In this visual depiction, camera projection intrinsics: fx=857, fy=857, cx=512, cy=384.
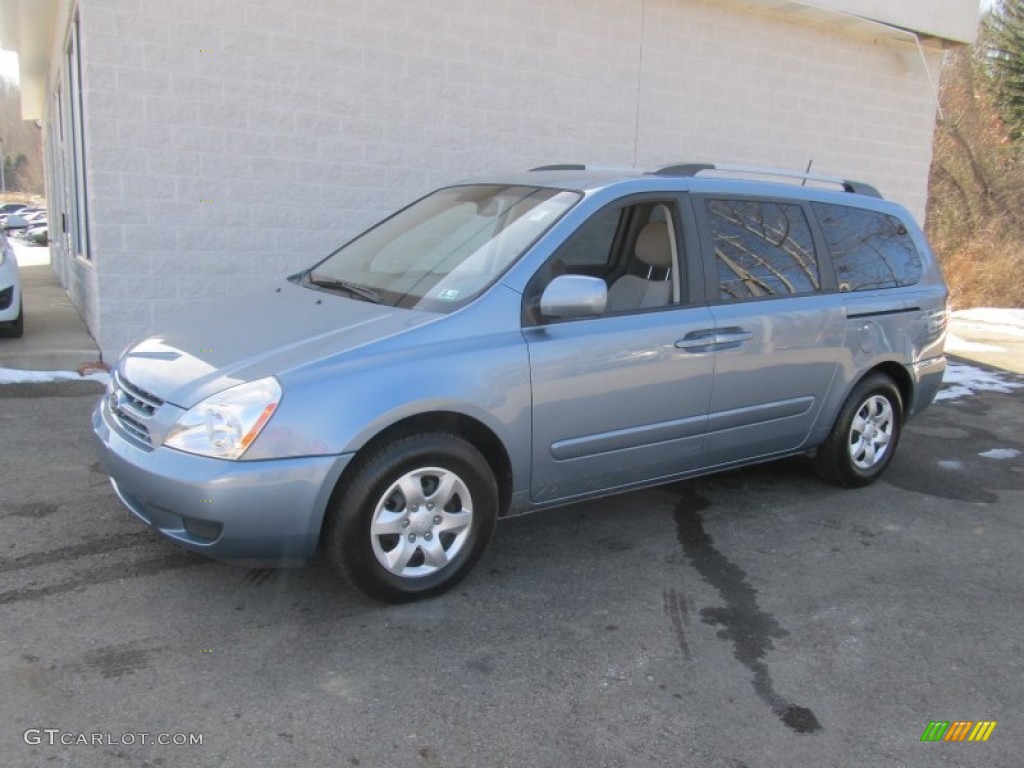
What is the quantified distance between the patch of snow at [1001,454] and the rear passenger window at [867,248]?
178cm

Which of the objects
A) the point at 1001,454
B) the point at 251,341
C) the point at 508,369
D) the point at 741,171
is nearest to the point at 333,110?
the point at 741,171

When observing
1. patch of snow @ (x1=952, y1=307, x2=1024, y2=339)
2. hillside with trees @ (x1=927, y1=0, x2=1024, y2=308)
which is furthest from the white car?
hillside with trees @ (x1=927, y1=0, x2=1024, y2=308)

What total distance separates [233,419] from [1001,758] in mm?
2891

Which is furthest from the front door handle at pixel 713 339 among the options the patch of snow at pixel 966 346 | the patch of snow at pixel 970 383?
the patch of snow at pixel 966 346

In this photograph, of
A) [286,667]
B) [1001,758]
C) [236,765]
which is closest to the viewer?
[236,765]

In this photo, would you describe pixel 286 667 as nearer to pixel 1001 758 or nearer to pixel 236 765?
pixel 236 765

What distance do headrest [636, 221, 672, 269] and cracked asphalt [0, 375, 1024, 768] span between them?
4.65 feet

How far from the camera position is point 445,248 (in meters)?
4.20

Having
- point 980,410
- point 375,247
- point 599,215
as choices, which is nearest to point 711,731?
point 599,215

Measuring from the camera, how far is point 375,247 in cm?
464

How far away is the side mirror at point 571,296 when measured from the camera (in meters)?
3.68

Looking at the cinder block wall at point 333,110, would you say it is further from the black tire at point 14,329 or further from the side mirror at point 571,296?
the side mirror at point 571,296

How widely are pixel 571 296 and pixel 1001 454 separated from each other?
14.8ft

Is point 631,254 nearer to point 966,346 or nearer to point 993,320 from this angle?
point 966,346
